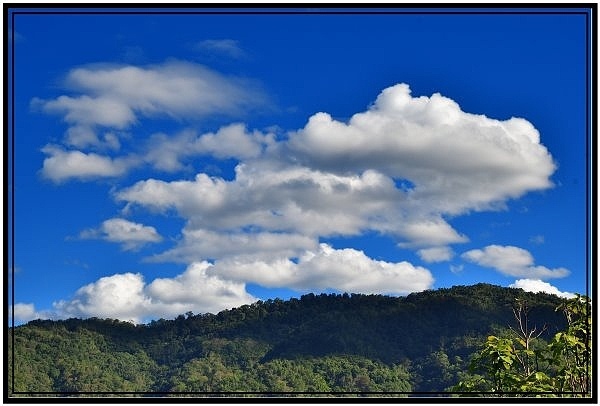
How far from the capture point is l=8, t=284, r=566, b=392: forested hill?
11.2m

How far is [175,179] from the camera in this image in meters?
26.1

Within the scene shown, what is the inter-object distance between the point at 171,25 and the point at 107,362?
34.6 feet

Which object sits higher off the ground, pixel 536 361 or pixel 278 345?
pixel 278 345

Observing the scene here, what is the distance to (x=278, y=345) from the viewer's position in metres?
13.0

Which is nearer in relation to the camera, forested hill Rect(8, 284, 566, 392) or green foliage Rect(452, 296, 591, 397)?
green foliage Rect(452, 296, 591, 397)

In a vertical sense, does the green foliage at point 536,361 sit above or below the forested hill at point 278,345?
below

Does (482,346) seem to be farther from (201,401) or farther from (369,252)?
(369,252)

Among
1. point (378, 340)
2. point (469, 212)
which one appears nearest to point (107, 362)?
point (378, 340)

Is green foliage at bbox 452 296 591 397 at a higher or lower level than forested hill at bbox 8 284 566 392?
lower

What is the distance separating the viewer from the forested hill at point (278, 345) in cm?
1123

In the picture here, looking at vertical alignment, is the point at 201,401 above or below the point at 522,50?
below

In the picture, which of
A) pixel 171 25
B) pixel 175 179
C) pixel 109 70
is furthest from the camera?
pixel 175 179

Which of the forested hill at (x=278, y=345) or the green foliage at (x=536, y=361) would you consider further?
the forested hill at (x=278, y=345)

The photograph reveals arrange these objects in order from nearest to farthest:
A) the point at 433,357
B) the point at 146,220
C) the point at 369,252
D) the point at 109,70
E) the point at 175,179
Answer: the point at 109,70, the point at 433,357, the point at 369,252, the point at 146,220, the point at 175,179
